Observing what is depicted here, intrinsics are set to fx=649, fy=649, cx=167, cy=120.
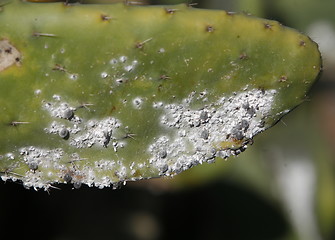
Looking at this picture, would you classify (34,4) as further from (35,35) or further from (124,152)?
(124,152)

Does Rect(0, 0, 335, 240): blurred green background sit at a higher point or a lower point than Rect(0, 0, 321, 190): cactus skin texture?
lower

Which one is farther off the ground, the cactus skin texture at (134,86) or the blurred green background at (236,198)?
the cactus skin texture at (134,86)

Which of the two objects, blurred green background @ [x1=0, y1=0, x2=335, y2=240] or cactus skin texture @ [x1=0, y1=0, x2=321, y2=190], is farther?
blurred green background @ [x1=0, y1=0, x2=335, y2=240]

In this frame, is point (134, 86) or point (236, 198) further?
point (236, 198)

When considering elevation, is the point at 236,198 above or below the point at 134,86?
below

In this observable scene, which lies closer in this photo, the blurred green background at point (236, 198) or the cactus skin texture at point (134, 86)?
the cactus skin texture at point (134, 86)
